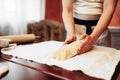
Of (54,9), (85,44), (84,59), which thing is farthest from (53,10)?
(84,59)

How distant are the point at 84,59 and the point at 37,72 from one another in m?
0.22

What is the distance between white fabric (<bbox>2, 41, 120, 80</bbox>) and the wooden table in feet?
0.09

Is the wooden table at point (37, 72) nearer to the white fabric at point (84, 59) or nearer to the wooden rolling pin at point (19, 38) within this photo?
the white fabric at point (84, 59)

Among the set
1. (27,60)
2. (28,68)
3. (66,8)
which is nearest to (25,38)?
(66,8)

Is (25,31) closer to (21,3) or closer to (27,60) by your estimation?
(21,3)

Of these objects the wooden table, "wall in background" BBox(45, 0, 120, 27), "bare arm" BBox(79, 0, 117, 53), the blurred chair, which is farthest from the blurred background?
the wooden table

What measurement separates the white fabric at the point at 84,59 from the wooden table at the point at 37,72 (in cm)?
3

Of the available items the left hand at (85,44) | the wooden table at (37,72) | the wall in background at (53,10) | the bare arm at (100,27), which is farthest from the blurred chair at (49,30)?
the wooden table at (37,72)

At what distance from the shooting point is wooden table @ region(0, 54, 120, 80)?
740 millimetres

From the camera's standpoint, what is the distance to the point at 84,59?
0.90 metres

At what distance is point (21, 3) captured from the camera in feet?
9.05

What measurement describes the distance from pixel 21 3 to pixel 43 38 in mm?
551

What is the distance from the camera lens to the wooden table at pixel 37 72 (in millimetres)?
740

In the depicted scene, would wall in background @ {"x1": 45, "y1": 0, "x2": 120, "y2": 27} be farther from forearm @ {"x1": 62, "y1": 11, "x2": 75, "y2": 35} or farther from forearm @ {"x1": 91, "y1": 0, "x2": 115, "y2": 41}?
forearm @ {"x1": 91, "y1": 0, "x2": 115, "y2": 41}
